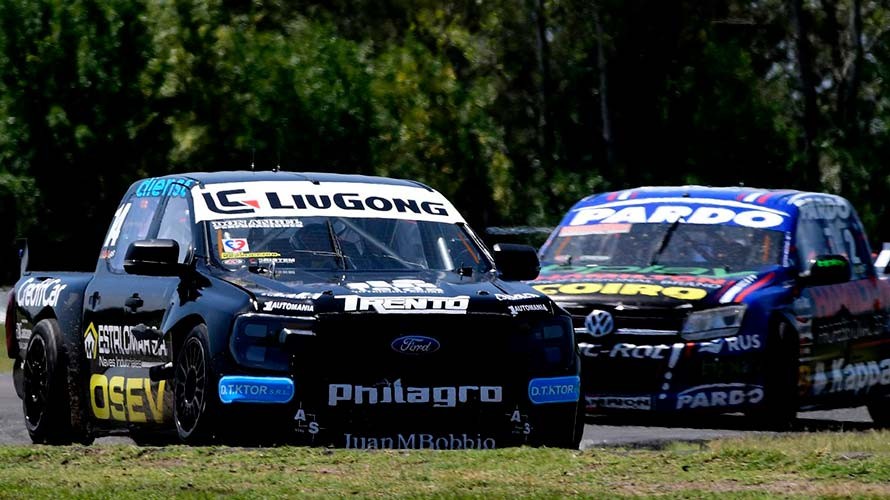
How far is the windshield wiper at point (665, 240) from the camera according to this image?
47.2 feet

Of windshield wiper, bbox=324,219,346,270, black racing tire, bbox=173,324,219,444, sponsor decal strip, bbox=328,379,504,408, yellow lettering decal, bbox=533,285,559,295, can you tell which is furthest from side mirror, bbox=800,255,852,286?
black racing tire, bbox=173,324,219,444

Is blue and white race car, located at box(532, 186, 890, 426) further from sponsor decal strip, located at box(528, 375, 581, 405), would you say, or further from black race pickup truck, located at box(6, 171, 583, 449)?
sponsor decal strip, located at box(528, 375, 581, 405)

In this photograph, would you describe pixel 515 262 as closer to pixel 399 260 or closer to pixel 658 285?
pixel 399 260

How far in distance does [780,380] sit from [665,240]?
67.1 inches

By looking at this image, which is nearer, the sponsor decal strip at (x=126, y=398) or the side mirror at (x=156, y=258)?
the side mirror at (x=156, y=258)

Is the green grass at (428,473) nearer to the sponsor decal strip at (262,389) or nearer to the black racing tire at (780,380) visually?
the sponsor decal strip at (262,389)

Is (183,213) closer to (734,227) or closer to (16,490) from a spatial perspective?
(16,490)

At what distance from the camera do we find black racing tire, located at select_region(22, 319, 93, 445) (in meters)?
11.4

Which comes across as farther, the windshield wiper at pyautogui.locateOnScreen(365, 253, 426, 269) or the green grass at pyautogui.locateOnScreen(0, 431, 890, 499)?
the windshield wiper at pyautogui.locateOnScreen(365, 253, 426, 269)

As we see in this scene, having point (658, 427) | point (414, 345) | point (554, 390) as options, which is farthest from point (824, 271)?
point (414, 345)

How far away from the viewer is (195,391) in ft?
32.2

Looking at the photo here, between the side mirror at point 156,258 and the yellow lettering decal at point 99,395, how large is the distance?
1.13 m

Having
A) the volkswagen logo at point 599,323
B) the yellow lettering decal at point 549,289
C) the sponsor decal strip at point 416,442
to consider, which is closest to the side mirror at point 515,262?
the sponsor decal strip at point 416,442

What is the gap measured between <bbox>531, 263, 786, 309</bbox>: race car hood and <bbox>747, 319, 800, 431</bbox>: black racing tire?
1.17 ft
